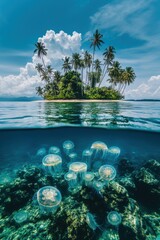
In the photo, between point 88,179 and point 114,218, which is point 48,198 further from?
point 114,218

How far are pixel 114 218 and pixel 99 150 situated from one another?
3.65 meters

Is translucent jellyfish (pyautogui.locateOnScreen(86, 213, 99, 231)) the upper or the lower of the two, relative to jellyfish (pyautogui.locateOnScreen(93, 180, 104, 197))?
lower

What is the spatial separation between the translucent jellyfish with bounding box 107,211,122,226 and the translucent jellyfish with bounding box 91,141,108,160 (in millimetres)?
3368

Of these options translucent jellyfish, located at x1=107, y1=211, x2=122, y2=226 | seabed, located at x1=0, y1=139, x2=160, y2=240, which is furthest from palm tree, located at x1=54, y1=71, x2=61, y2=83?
translucent jellyfish, located at x1=107, y1=211, x2=122, y2=226

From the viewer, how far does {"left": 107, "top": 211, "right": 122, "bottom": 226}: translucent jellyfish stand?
5.47 meters

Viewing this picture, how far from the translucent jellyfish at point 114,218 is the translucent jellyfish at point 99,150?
11.0 ft

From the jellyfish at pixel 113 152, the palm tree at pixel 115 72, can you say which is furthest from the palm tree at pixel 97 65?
the jellyfish at pixel 113 152

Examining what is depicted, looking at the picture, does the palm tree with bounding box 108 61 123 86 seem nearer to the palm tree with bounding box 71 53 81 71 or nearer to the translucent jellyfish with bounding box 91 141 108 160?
the palm tree with bounding box 71 53 81 71

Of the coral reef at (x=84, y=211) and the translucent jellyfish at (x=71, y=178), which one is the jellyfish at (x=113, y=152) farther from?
the translucent jellyfish at (x=71, y=178)

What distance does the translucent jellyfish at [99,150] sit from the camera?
8.48 meters

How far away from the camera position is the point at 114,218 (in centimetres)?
552

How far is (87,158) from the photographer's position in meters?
9.70

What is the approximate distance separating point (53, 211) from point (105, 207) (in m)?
1.92

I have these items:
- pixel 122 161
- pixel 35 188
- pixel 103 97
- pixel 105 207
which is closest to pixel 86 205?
pixel 105 207
